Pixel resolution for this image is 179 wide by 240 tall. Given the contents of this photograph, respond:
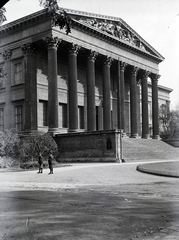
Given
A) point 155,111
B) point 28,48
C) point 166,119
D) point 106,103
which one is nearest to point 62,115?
point 106,103

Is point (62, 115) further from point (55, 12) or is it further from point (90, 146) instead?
point (55, 12)

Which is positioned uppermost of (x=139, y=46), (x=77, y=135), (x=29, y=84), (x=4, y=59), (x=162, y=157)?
(x=139, y=46)

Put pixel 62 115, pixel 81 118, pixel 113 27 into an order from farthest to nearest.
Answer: pixel 81 118
pixel 113 27
pixel 62 115

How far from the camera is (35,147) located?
3084 cm

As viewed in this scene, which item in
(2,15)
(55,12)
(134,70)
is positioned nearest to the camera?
(55,12)

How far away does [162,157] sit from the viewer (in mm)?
41375

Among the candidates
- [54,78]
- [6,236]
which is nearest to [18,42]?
[54,78]

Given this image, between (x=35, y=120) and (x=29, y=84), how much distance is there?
13.8 feet

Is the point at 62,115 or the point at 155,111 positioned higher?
the point at 155,111

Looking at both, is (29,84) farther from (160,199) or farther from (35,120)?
(160,199)

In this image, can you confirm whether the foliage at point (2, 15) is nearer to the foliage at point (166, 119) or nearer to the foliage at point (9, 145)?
the foliage at point (9, 145)

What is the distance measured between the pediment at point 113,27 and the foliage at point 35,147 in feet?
54.7

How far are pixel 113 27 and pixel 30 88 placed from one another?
1706cm

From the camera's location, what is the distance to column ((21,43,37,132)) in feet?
131
